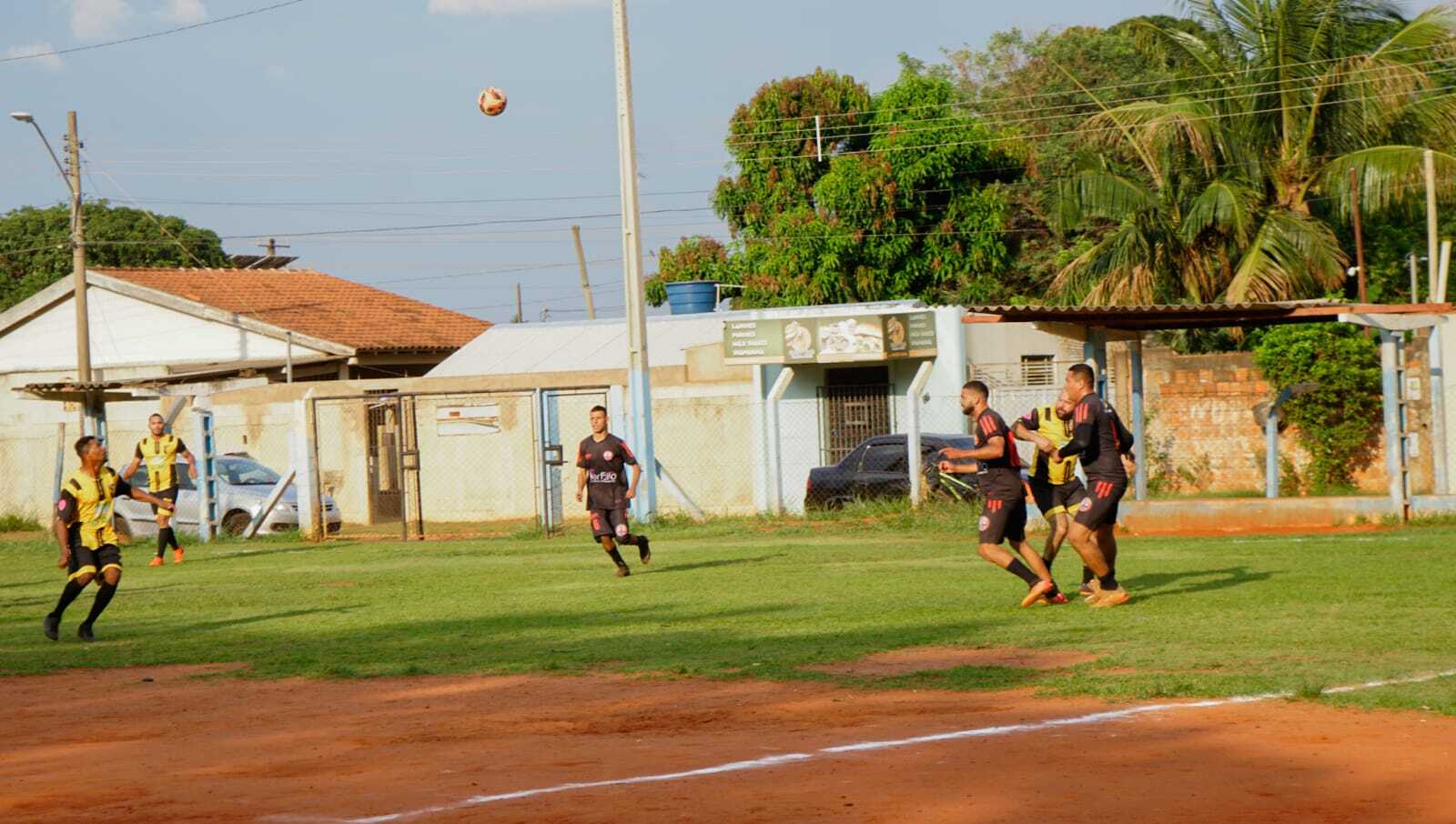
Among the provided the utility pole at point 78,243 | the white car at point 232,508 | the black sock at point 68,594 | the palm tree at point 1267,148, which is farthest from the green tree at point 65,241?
the black sock at point 68,594

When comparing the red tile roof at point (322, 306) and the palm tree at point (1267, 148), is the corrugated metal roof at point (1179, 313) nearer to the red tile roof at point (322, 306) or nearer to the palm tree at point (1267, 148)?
the palm tree at point (1267, 148)

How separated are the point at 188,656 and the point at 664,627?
11.8 ft

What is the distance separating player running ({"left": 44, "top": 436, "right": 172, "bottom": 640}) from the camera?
45.6ft

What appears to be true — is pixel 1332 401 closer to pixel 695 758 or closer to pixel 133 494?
pixel 133 494

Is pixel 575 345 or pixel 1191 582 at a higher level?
pixel 575 345

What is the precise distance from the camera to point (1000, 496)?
1344 centimetres

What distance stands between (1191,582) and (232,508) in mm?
17565

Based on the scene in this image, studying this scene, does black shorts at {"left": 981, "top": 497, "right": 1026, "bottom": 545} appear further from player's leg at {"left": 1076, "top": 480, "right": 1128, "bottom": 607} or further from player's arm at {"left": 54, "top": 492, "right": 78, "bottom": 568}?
player's arm at {"left": 54, "top": 492, "right": 78, "bottom": 568}

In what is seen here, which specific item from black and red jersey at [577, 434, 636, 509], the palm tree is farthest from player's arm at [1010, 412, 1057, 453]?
the palm tree

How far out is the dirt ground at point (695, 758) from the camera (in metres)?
6.73

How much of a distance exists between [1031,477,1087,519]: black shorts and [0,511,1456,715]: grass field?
0.84m

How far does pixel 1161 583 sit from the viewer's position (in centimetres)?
1473

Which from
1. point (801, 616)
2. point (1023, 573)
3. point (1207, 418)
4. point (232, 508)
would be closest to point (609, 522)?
point (801, 616)

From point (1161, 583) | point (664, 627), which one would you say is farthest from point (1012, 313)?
point (664, 627)
